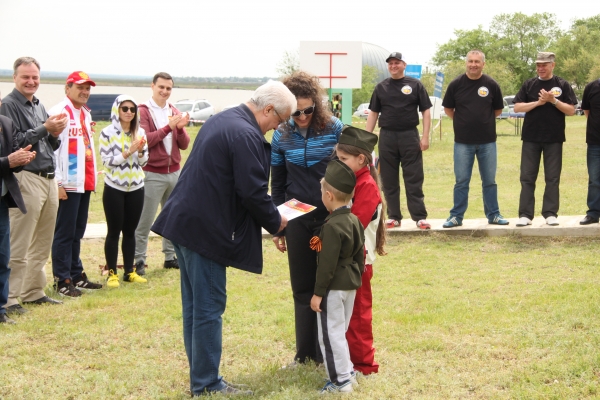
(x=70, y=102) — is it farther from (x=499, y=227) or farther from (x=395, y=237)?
(x=499, y=227)

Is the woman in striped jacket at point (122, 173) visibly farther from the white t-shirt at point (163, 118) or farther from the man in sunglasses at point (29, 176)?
the man in sunglasses at point (29, 176)

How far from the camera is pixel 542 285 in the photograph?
6711 millimetres

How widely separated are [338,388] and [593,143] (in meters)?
5.98

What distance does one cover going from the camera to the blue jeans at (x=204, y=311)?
414cm

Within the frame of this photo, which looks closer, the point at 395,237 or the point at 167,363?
the point at 167,363

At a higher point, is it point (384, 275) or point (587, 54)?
point (587, 54)

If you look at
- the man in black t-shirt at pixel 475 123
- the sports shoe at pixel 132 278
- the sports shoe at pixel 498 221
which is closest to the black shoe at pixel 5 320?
the sports shoe at pixel 132 278

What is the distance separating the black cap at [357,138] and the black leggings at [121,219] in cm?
360

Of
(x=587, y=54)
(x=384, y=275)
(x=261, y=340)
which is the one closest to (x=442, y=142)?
(x=384, y=275)

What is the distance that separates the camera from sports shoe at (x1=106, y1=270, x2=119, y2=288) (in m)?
7.25

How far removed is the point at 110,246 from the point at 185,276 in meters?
3.33

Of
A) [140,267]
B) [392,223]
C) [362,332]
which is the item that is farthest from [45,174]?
[392,223]

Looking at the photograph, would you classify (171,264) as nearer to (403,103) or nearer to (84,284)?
(84,284)

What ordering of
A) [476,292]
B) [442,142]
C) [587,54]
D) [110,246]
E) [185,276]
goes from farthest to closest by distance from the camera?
[587,54], [442,142], [110,246], [476,292], [185,276]
